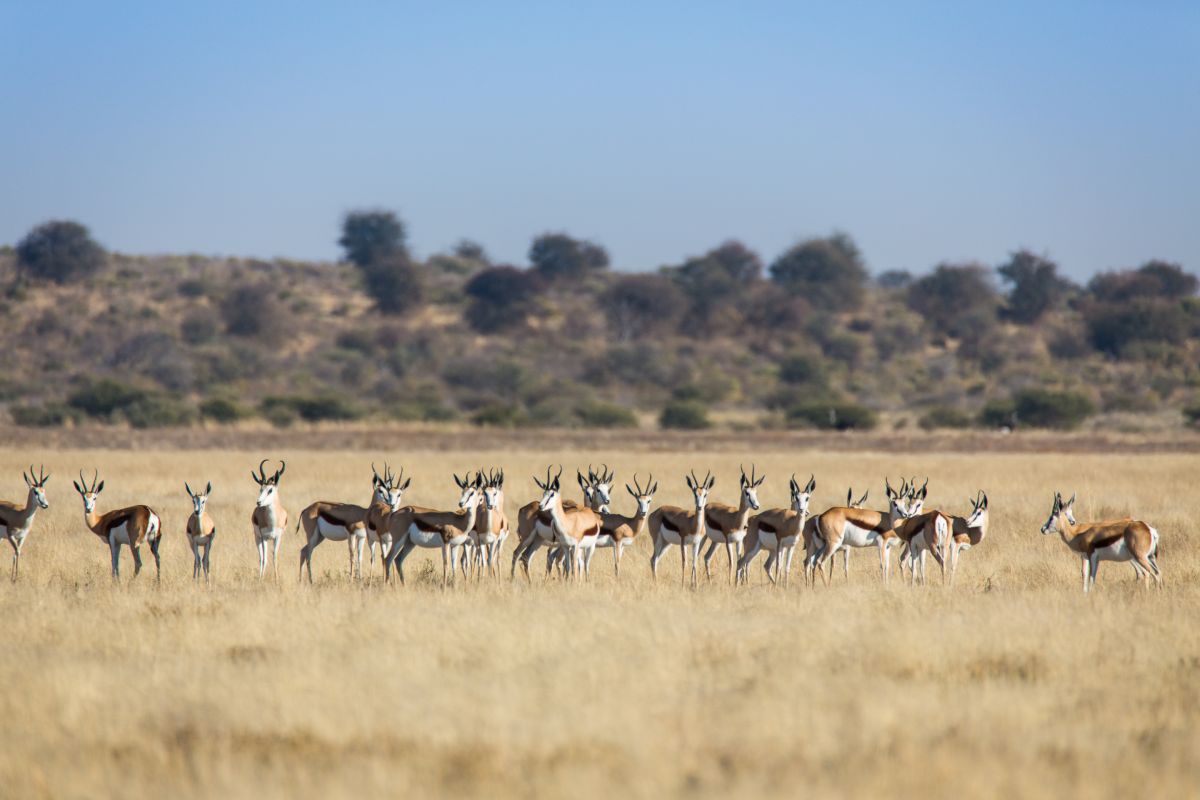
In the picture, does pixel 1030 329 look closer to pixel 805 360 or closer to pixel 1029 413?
pixel 805 360

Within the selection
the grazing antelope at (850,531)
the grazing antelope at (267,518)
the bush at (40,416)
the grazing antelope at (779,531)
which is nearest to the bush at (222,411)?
the bush at (40,416)

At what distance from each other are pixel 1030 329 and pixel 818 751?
81721 mm

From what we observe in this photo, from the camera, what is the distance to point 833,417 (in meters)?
52.2

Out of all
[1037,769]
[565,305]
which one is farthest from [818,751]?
[565,305]

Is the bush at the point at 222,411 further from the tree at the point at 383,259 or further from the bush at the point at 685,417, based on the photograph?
the tree at the point at 383,259

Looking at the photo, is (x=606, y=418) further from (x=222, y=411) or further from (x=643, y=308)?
(x=643, y=308)

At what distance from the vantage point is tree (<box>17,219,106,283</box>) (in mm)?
82375

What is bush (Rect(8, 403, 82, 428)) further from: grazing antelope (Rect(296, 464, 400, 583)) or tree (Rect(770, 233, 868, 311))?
tree (Rect(770, 233, 868, 311))

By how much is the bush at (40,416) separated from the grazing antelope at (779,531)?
3766 cm

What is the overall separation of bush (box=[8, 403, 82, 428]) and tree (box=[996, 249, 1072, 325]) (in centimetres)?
6059

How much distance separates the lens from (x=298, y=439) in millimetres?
43156

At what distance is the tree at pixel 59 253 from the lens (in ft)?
270

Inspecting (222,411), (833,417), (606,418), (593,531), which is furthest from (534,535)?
(606,418)

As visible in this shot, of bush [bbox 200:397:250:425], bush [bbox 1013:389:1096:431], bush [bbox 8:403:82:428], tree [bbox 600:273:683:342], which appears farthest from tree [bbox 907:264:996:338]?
bush [bbox 8:403:82:428]
